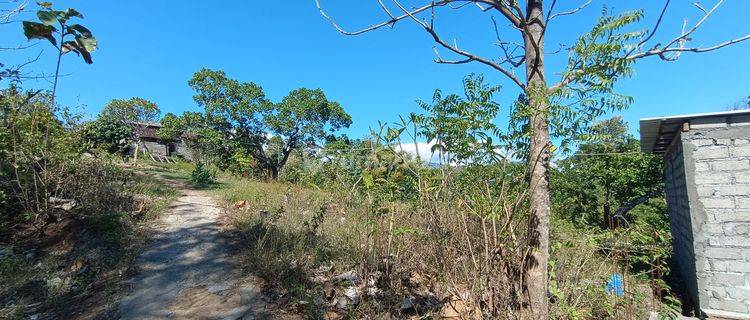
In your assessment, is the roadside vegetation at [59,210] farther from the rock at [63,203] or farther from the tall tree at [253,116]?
the tall tree at [253,116]

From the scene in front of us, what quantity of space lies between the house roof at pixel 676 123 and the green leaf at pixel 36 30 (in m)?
6.69

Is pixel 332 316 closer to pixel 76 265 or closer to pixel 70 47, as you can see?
pixel 76 265

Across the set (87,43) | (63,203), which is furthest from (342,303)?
(63,203)

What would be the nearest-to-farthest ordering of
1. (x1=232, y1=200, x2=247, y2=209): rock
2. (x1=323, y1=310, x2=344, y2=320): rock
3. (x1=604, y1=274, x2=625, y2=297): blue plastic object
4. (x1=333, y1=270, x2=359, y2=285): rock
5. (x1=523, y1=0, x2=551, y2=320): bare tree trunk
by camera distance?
(x1=523, y1=0, x2=551, y2=320): bare tree trunk < (x1=323, y1=310, x2=344, y2=320): rock < (x1=604, y1=274, x2=625, y2=297): blue plastic object < (x1=333, y1=270, x2=359, y2=285): rock < (x1=232, y1=200, x2=247, y2=209): rock

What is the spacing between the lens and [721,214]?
4.23 m

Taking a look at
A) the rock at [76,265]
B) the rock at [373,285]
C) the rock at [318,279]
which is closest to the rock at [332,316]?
the rock at [373,285]

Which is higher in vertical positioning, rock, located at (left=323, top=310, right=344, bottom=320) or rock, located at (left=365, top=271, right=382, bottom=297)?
rock, located at (left=365, top=271, right=382, bottom=297)

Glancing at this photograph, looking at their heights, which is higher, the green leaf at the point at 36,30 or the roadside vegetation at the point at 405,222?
the green leaf at the point at 36,30

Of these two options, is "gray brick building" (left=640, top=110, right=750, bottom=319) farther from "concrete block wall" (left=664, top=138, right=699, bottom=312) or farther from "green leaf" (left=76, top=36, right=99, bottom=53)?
"green leaf" (left=76, top=36, right=99, bottom=53)

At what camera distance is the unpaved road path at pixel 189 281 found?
3.26 m

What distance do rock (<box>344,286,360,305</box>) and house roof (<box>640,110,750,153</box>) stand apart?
4259mm

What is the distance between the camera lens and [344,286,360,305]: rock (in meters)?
3.49

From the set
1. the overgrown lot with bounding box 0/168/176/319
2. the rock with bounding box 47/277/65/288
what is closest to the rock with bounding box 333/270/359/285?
the overgrown lot with bounding box 0/168/176/319

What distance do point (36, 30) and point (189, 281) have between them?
274 centimetres
